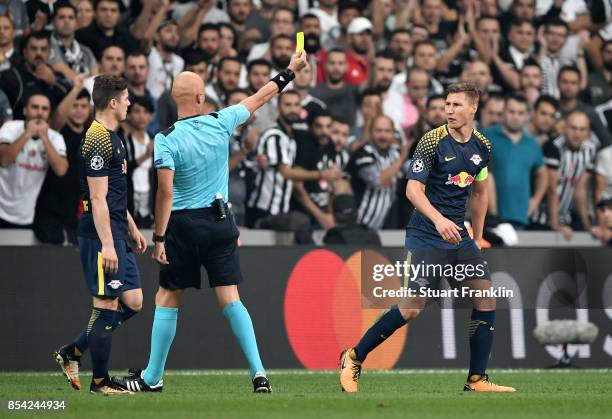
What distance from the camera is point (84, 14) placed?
16125mm

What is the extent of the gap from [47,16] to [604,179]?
746 centimetres

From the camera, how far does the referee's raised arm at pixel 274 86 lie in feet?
33.2

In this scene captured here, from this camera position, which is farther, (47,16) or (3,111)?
(47,16)

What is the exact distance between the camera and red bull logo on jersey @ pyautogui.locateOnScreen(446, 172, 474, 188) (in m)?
10.6

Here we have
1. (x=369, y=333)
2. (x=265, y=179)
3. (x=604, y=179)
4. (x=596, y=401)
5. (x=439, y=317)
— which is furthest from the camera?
(x=604, y=179)

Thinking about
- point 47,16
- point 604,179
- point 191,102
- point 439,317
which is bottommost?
point 439,317

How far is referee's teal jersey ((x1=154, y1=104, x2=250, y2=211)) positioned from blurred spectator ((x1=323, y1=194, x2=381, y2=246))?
527 cm

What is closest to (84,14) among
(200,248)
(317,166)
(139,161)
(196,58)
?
(196,58)

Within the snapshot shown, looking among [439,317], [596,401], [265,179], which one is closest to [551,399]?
[596,401]

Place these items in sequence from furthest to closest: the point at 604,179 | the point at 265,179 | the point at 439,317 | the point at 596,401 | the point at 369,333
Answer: the point at 604,179 < the point at 265,179 < the point at 439,317 < the point at 369,333 < the point at 596,401

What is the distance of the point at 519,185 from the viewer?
1670cm

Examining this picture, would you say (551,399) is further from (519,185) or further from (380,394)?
(519,185)

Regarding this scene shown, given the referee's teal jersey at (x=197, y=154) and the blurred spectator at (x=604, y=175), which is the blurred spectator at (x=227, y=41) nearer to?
the blurred spectator at (x=604, y=175)

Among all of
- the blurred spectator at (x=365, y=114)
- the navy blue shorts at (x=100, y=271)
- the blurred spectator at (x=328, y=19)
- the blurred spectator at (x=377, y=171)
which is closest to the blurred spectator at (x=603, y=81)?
the blurred spectator at (x=365, y=114)
